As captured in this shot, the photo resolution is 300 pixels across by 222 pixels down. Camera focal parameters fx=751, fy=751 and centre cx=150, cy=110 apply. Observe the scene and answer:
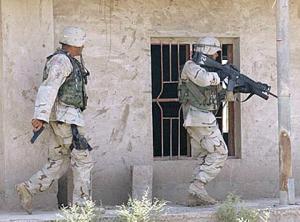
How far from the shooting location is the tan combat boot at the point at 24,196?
7285mm

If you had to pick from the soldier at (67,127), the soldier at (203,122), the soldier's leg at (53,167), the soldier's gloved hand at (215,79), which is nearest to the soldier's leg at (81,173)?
the soldier at (67,127)

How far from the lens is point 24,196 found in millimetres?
7320

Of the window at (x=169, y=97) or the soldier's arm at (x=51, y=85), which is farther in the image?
the window at (x=169, y=97)

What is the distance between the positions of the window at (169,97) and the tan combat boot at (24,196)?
5.98 feet

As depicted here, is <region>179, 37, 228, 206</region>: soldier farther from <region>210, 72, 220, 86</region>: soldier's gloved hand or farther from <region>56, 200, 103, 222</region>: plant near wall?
<region>56, 200, 103, 222</region>: plant near wall

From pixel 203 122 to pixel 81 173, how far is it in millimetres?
1376

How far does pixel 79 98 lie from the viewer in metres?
7.28

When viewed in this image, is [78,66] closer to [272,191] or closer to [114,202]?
[114,202]

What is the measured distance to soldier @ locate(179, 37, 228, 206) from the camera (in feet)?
25.3

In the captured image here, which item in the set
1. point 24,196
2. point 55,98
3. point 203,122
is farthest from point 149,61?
point 24,196

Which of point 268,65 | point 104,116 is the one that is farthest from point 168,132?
point 268,65

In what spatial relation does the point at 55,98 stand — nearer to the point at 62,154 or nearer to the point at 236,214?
the point at 62,154

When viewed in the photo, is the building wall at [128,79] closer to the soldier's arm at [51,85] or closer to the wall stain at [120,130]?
the wall stain at [120,130]

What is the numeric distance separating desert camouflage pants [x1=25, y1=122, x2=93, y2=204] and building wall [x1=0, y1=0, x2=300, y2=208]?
47 centimetres
